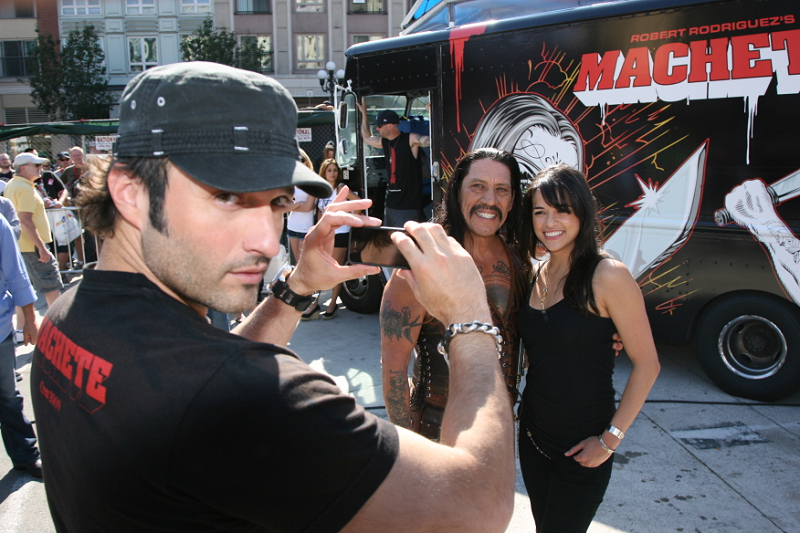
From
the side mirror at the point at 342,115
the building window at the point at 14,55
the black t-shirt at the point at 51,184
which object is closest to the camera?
the side mirror at the point at 342,115

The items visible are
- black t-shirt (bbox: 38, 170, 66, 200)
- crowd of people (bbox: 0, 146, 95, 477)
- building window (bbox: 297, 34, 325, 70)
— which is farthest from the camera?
building window (bbox: 297, 34, 325, 70)

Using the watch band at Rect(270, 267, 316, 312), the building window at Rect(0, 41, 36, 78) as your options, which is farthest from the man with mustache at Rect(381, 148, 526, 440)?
the building window at Rect(0, 41, 36, 78)

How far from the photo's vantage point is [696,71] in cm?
425

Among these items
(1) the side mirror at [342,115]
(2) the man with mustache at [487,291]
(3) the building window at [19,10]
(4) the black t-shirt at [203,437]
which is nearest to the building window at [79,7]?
(3) the building window at [19,10]

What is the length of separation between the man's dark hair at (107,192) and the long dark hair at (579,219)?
167 cm

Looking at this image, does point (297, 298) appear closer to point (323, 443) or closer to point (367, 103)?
point (323, 443)

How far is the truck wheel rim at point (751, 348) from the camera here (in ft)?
14.7

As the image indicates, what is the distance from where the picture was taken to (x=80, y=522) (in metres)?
0.92

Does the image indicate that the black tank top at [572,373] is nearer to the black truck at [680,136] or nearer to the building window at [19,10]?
the black truck at [680,136]

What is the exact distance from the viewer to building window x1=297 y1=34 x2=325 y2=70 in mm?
32719

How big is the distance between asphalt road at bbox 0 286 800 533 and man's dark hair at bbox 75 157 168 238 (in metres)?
2.78

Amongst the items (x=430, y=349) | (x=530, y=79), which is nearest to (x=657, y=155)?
(x=530, y=79)

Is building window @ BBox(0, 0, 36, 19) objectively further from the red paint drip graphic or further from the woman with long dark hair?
the woman with long dark hair

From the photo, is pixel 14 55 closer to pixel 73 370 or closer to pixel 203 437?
pixel 73 370
